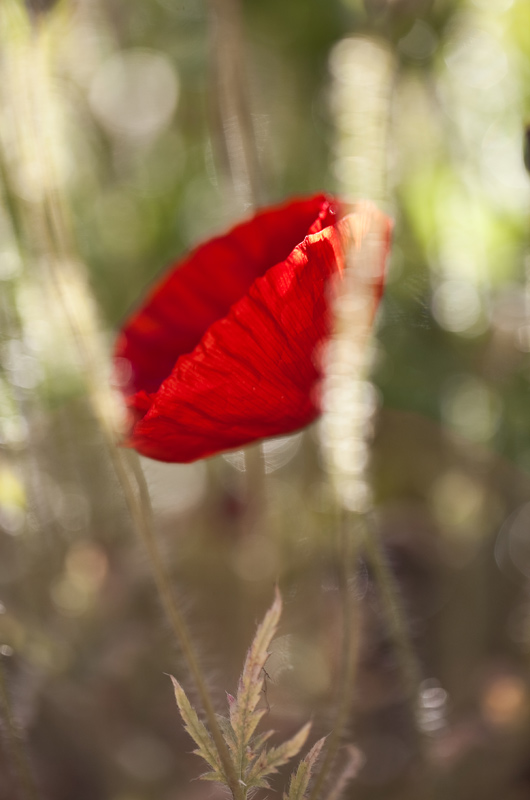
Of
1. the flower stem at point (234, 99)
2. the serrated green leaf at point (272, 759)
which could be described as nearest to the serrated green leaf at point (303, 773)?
the serrated green leaf at point (272, 759)

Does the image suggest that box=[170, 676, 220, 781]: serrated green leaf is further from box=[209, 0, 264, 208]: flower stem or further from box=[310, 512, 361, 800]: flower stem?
box=[209, 0, 264, 208]: flower stem

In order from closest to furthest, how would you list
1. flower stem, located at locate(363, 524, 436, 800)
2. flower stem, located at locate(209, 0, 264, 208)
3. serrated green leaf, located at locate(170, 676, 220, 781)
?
1. serrated green leaf, located at locate(170, 676, 220, 781)
2. flower stem, located at locate(363, 524, 436, 800)
3. flower stem, located at locate(209, 0, 264, 208)

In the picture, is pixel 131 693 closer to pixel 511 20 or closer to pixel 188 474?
pixel 188 474

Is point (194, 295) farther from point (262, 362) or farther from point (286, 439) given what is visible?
point (286, 439)

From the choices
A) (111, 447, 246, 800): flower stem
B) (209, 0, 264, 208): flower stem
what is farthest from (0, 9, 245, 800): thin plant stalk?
(209, 0, 264, 208): flower stem

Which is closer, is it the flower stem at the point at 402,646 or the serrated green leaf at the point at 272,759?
the serrated green leaf at the point at 272,759

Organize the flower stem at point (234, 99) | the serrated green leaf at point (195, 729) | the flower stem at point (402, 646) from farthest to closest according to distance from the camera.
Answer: the flower stem at point (234, 99) < the flower stem at point (402, 646) < the serrated green leaf at point (195, 729)

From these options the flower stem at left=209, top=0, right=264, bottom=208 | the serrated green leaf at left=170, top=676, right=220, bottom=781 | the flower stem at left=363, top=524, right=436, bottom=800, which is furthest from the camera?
the flower stem at left=209, top=0, right=264, bottom=208

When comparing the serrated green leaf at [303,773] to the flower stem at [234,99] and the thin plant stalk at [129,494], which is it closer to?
the thin plant stalk at [129,494]
